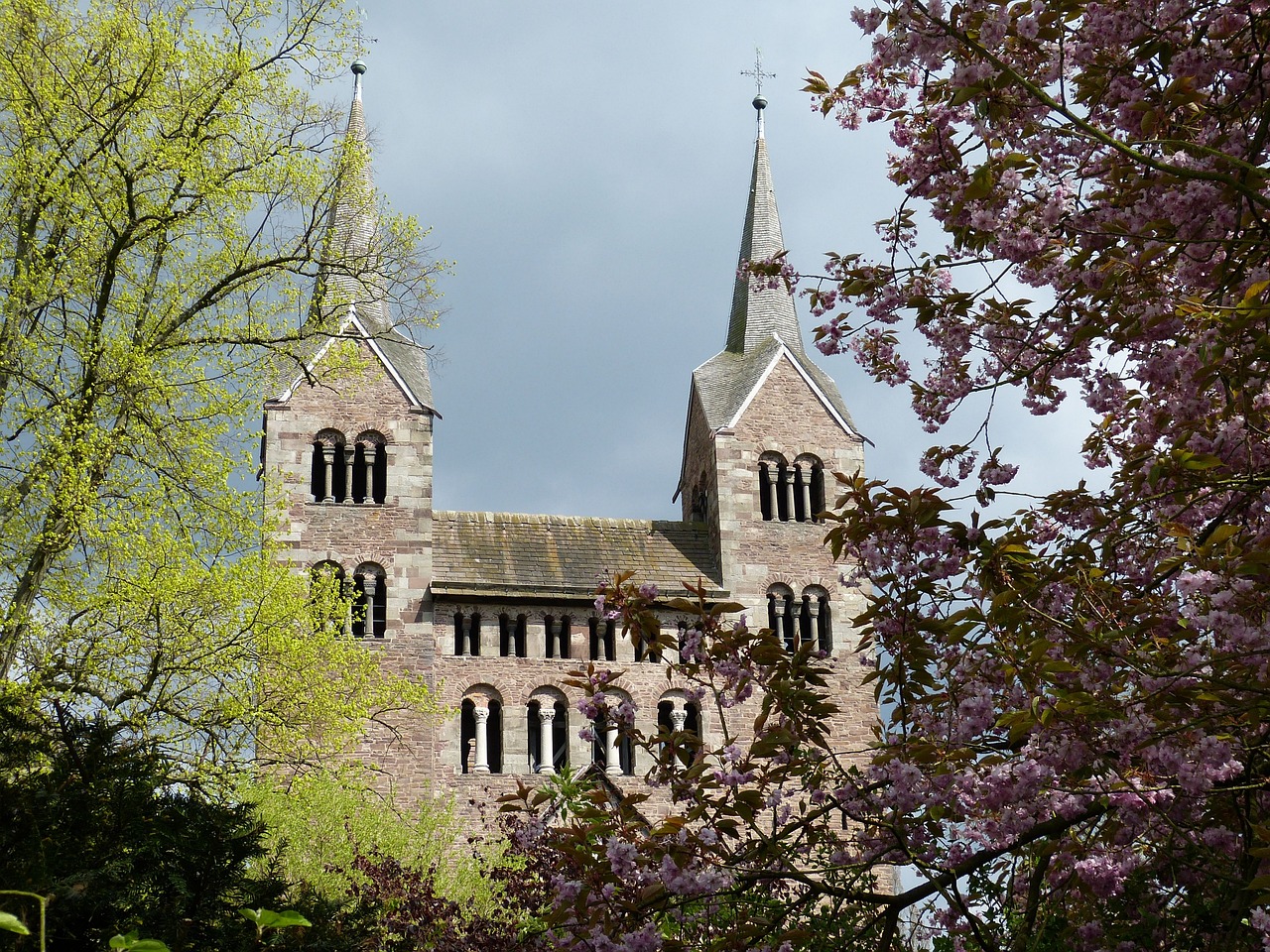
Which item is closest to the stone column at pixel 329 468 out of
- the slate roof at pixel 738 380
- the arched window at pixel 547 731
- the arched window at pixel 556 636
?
the arched window at pixel 556 636

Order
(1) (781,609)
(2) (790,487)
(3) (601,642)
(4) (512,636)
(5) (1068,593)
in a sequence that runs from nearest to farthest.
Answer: (5) (1068,593) → (4) (512,636) → (3) (601,642) → (1) (781,609) → (2) (790,487)

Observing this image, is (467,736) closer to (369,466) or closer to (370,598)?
(370,598)

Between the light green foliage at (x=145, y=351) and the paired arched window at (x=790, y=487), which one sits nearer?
the light green foliage at (x=145, y=351)

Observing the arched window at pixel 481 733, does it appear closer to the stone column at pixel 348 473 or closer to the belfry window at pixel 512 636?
the belfry window at pixel 512 636

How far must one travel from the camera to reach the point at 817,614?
35.0 metres

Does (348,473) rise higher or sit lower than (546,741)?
higher

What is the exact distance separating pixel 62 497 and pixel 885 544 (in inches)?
448

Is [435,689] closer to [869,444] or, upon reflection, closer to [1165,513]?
[869,444]

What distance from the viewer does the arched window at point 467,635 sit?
3288 centimetres

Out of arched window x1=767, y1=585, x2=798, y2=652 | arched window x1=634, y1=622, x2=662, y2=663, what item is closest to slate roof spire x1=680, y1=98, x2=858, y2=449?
arched window x1=767, y1=585, x2=798, y2=652

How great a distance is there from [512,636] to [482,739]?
8.14 feet

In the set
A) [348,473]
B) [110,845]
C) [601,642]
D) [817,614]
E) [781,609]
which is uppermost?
[348,473]

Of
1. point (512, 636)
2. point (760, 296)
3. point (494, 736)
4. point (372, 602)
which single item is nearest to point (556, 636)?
point (512, 636)

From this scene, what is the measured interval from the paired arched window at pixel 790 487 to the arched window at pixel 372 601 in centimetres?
940
